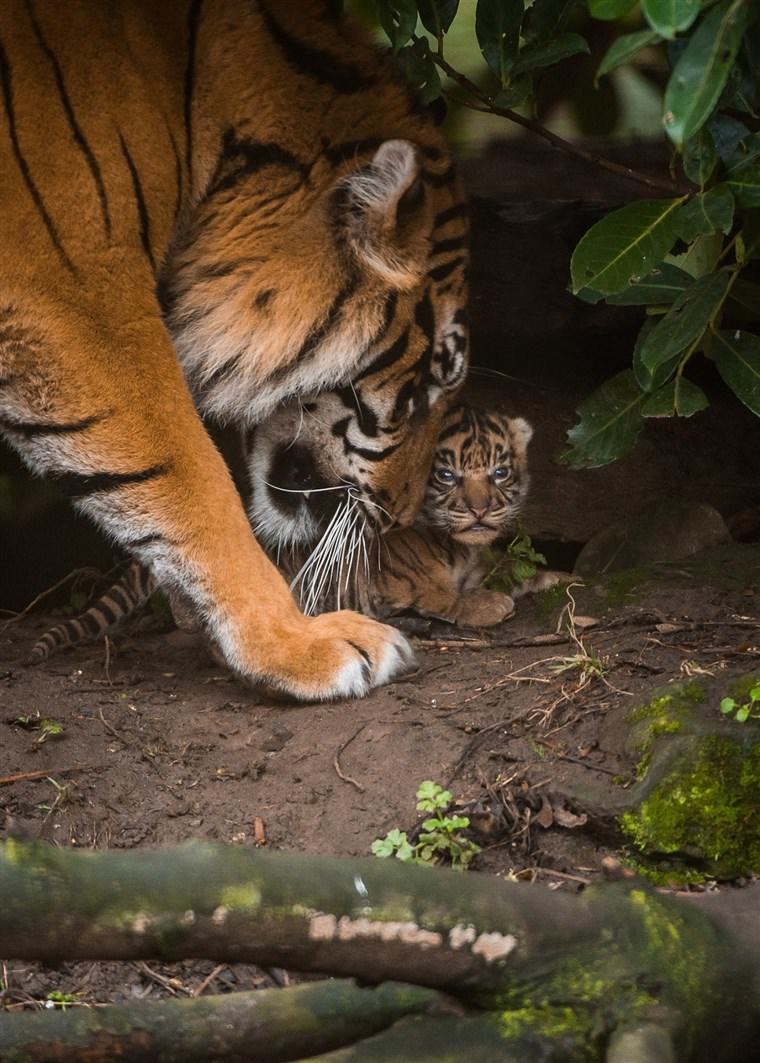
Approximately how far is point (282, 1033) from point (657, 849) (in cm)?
118

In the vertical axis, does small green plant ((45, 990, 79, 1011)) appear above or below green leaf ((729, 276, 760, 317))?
below

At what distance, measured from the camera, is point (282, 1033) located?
1.69 meters

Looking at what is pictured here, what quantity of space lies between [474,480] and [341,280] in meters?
0.87

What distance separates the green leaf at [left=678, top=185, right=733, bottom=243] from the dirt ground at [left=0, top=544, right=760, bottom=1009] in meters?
0.98

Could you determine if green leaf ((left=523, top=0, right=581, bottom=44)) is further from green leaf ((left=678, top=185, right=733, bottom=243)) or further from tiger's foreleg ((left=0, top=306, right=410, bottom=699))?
tiger's foreleg ((left=0, top=306, right=410, bottom=699))

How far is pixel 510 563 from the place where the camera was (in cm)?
438

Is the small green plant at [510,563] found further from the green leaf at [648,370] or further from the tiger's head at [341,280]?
the green leaf at [648,370]

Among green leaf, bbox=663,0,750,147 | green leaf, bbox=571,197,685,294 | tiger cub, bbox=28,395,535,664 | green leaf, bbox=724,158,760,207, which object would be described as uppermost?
green leaf, bbox=663,0,750,147

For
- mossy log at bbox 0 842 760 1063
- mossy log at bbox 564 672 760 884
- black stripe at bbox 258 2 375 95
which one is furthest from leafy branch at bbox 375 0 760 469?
mossy log at bbox 0 842 760 1063

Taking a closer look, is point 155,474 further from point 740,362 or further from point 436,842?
point 740,362

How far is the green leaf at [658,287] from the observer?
333cm

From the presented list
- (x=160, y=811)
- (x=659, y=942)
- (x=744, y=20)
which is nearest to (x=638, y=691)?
(x=160, y=811)

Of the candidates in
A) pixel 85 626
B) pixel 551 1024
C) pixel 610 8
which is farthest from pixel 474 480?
pixel 551 1024

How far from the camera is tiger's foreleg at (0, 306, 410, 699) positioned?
3.14 m
